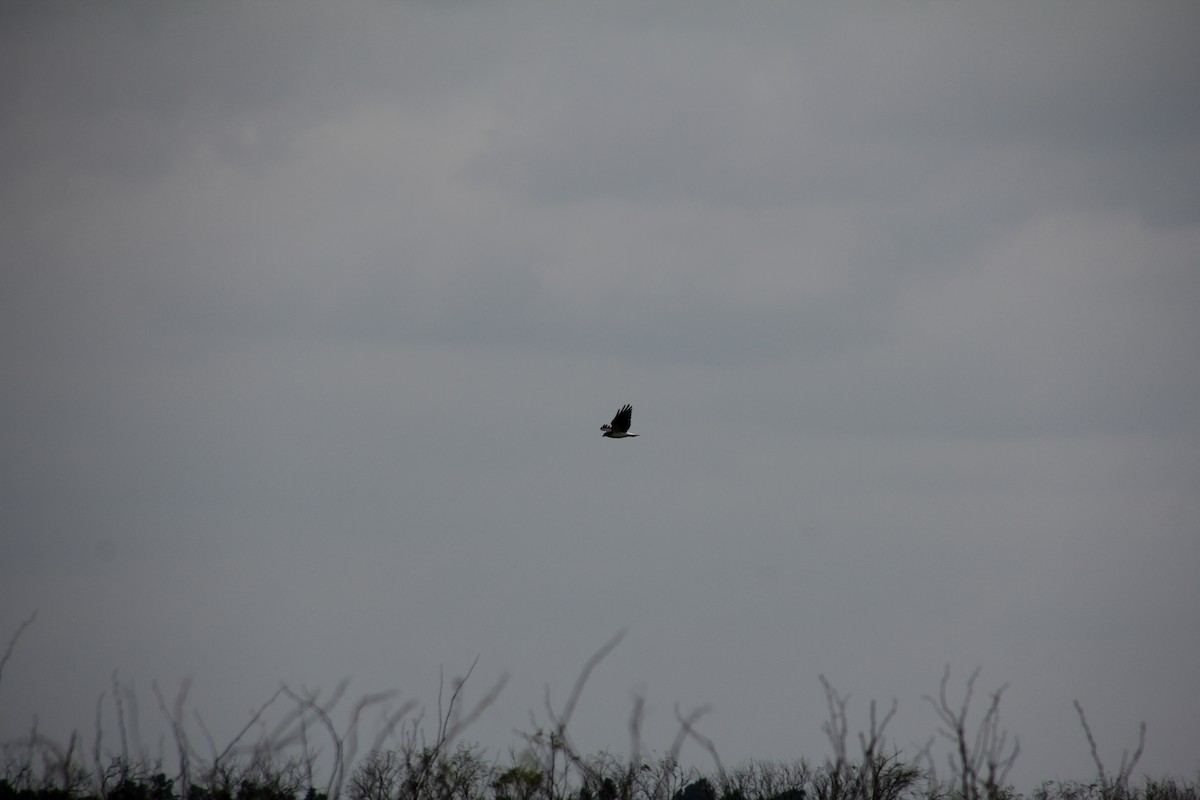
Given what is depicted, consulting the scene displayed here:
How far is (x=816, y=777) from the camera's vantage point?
63.9m

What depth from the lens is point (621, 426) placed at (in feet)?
108

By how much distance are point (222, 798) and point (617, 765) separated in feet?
130

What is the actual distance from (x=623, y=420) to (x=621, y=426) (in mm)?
169

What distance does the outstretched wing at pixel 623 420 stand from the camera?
3275 cm

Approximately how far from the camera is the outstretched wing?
32.8m

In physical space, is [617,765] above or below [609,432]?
below

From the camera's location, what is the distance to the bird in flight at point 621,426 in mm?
32469

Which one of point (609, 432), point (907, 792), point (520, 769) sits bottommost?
point (907, 792)

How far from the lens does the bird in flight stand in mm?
32469

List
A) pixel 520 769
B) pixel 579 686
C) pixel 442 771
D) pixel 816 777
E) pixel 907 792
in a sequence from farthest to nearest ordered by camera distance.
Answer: pixel 816 777
pixel 907 792
pixel 520 769
pixel 442 771
pixel 579 686

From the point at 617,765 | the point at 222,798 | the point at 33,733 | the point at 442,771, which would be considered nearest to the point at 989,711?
the point at 442,771

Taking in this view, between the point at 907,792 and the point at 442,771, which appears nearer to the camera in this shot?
the point at 442,771

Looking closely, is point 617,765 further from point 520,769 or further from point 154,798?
point 154,798

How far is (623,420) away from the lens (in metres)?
32.9
